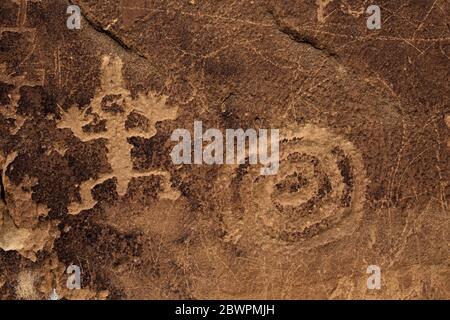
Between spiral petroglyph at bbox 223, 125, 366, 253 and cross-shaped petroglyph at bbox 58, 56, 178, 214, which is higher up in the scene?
cross-shaped petroglyph at bbox 58, 56, 178, 214

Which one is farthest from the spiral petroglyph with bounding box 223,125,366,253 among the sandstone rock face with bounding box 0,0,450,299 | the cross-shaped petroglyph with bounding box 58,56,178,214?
the cross-shaped petroglyph with bounding box 58,56,178,214

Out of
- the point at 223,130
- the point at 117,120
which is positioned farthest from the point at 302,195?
the point at 117,120

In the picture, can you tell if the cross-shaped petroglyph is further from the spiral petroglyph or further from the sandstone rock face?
the spiral petroglyph

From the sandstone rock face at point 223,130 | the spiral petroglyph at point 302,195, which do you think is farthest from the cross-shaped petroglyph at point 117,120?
the spiral petroglyph at point 302,195

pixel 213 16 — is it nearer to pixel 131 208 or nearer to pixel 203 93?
pixel 203 93

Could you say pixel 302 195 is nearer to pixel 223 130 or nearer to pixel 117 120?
pixel 223 130
